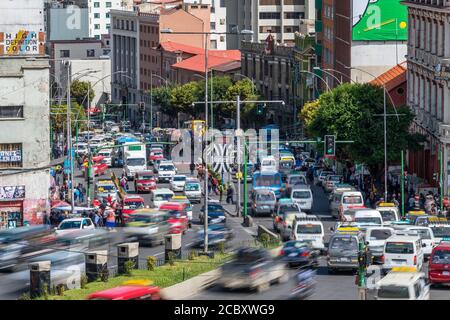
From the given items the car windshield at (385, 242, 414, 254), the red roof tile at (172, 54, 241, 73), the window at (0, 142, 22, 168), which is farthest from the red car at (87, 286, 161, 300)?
the red roof tile at (172, 54, 241, 73)

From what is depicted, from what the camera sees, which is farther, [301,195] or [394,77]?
[394,77]

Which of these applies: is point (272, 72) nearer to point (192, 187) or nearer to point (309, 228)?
point (192, 187)

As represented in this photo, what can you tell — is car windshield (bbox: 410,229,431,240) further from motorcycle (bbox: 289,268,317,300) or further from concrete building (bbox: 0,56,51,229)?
concrete building (bbox: 0,56,51,229)

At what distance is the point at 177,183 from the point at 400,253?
40871 millimetres

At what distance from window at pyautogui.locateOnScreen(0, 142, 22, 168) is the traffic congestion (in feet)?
9.95

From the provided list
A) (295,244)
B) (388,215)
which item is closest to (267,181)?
(388,215)

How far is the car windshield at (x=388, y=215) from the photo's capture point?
6097cm

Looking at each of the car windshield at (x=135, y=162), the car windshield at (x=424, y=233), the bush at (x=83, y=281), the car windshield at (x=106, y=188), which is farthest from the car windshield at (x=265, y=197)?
the bush at (x=83, y=281)

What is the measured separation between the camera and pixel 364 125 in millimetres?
82062

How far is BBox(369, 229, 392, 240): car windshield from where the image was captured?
167ft

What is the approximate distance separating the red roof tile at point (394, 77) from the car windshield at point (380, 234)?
4708 cm

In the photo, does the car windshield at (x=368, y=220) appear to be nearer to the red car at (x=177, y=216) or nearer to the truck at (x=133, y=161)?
the red car at (x=177, y=216)

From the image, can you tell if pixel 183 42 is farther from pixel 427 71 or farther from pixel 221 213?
pixel 221 213

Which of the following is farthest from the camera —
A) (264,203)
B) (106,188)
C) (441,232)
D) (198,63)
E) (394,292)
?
(198,63)
